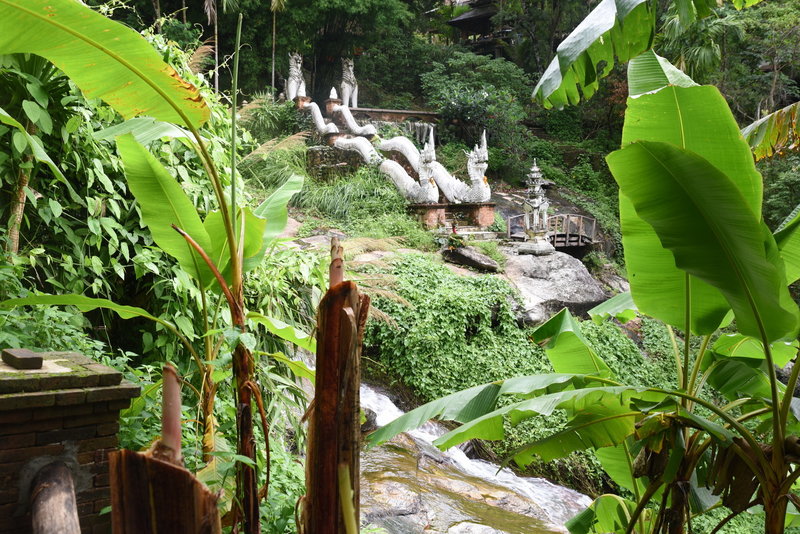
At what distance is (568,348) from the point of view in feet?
10.2

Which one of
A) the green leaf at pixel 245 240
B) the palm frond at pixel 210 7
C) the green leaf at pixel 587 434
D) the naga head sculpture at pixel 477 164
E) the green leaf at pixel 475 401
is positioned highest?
the palm frond at pixel 210 7

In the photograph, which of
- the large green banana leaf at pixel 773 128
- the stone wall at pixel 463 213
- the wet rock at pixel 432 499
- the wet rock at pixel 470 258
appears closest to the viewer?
the wet rock at pixel 432 499

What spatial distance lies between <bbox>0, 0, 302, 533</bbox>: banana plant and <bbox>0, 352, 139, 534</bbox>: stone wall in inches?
10.3

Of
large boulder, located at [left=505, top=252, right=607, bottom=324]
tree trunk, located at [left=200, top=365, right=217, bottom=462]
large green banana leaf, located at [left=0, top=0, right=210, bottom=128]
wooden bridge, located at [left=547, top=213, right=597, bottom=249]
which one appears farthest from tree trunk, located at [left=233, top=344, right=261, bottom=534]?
wooden bridge, located at [left=547, top=213, right=597, bottom=249]

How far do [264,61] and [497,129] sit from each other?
23.6 ft

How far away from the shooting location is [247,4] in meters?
17.0

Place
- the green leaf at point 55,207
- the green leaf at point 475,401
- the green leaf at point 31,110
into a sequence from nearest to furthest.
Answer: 1. the green leaf at point 475,401
2. the green leaf at point 31,110
3. the green leaf at point 55,207

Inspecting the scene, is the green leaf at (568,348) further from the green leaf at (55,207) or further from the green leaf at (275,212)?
the green leaf at (55,207)

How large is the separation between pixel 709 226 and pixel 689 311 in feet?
1.71

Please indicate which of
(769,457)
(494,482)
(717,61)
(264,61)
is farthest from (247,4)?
(769,457)

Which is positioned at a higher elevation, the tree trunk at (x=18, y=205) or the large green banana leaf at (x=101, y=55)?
the large green banana leaf at (x=101, y=55)

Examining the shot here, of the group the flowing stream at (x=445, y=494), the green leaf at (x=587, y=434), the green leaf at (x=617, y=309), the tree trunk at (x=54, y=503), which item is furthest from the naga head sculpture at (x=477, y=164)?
the tree trunk at (x=54, y=503)

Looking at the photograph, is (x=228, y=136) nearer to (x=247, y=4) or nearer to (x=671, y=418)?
(x=671, y=418)

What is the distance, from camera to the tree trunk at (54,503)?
124 centimetres
